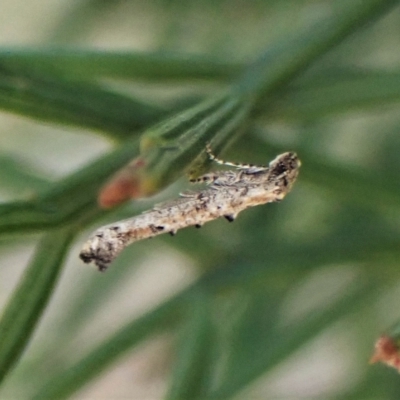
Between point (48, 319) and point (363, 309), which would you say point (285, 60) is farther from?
point (48, 319)

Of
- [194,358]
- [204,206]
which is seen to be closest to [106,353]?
[194,358]

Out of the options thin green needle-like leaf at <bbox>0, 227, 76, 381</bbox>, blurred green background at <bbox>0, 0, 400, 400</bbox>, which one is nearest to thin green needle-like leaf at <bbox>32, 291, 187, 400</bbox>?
blurred green background at <bbox>0, 0, 400, 400</bbox>

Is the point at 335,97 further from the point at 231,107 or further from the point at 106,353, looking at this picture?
the point at 106,353

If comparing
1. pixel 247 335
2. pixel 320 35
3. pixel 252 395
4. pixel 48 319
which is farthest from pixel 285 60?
pixel 48 319

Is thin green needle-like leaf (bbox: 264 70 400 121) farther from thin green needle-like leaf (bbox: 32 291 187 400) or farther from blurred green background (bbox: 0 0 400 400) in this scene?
thin green needle-like leaf (bbox: 32 291 187 400)

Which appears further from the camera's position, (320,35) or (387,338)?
(320,35)

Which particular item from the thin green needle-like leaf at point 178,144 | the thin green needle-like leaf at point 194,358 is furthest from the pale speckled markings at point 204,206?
the thin green needle-like leaf at point 194,358

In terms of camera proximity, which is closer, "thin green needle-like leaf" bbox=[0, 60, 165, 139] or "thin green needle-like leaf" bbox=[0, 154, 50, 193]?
"thin green needle-like leaf" bbox=[0, 60, 165, 139]
